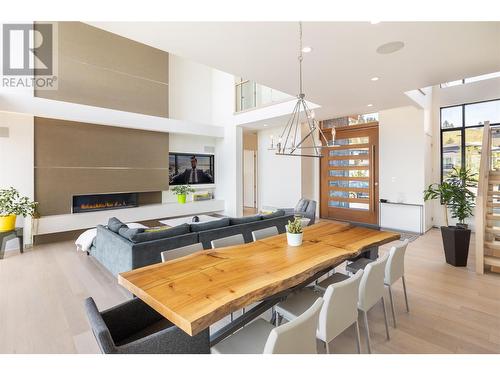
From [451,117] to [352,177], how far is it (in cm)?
258

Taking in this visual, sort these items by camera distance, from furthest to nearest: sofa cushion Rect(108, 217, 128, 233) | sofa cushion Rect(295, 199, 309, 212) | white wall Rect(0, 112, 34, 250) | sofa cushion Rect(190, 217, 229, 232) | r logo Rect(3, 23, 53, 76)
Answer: sofa cushion Rect(295, 199, 309, 212), r logo Rect(3, 23, 53, 76), white wall Rect(0, 112, 34, 250), sofa cushion Rect(190, 217, 229, 232), sofa cushion Rect(108, 217, 128, 233)

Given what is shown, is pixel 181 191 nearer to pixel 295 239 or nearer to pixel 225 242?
pixel 225 242

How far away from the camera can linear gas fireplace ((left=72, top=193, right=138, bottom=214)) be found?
5.59 metres

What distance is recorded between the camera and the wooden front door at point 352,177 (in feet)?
21.1

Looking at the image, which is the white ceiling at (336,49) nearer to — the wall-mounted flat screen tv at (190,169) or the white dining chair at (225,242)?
the white dining chair at (225,242)

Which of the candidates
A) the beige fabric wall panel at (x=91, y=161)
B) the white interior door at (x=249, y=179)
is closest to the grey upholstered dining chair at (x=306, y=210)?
the beige fabric wall panel at (x=91, y=161)

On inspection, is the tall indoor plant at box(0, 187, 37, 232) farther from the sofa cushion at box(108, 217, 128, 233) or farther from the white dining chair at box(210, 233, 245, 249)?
the white dining chair at box(210, 233, 245, 249)

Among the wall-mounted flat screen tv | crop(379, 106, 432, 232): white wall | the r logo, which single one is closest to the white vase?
crop(379, 106, 432, 232): white wall

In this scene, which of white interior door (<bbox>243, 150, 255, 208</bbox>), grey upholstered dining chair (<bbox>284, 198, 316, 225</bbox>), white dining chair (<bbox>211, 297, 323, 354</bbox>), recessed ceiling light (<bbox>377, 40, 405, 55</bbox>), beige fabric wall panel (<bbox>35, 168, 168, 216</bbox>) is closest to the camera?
white dining chair (<bbox>211, 297, 323, 354</bbox>)

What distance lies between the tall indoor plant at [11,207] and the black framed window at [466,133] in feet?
28.8

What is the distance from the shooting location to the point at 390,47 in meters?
2.83

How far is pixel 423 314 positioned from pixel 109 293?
3394 mm

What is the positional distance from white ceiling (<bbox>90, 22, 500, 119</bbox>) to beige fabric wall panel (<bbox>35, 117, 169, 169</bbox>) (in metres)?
3.69
